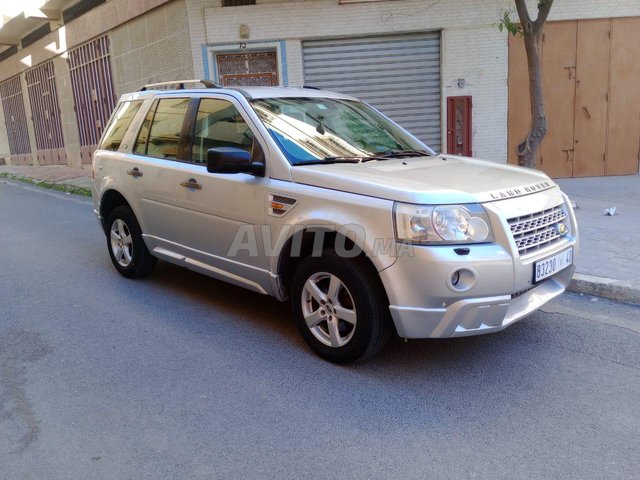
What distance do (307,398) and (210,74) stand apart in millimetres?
10106

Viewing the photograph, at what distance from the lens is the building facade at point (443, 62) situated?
448 inches

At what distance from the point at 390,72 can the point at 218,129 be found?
8078 millimetres

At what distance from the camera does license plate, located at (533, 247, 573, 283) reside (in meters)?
3.53

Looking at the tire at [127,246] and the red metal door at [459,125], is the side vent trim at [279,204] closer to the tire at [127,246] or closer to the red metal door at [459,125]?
the tire at [127,246]

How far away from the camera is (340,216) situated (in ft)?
11.8

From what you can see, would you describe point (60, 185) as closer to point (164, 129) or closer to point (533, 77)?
point (164, 129)

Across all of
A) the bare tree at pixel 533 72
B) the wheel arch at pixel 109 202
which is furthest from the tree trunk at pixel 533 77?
the wheel arch at pixel 109 202

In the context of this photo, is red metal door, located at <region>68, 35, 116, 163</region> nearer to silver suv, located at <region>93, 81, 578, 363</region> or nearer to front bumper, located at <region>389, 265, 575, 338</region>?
silver suv, located at <region>93, 81, 578, 363</region>

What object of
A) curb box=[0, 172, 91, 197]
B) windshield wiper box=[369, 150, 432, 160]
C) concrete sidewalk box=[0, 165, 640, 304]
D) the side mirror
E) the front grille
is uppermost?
the side mirror

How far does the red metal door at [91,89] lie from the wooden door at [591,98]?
477 inches

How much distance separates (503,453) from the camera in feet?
9.32

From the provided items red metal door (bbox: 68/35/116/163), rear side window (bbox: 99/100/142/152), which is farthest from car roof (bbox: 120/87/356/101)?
Result: red metal door (bbox: 68/35/116/163)

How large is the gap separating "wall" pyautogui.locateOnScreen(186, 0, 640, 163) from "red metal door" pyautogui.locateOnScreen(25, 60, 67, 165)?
1130 centimetres

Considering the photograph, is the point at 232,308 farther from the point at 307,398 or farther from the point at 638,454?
the point at 638,454
